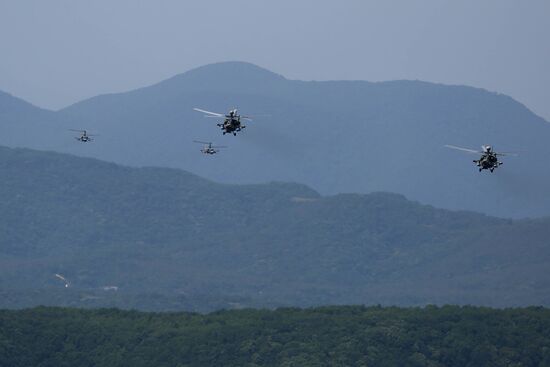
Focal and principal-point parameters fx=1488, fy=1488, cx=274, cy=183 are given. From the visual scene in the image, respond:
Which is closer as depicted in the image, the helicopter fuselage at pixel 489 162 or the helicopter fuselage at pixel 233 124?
the helicopter fuselage at pixel 489 162

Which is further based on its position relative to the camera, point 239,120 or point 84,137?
point 84,137

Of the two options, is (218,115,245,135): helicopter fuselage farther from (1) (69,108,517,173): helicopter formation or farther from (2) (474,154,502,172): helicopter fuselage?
(2) (474,154,502,172): helicopter fuselage

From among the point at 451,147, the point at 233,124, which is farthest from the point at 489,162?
the point at 233,124

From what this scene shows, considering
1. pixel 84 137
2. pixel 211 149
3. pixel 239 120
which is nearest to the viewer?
pixel 239 120

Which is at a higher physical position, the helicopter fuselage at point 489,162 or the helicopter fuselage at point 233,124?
the helicopter fuselage at point 233,124

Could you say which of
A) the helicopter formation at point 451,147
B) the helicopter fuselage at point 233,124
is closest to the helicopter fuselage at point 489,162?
the helicopter formation at point 451,147

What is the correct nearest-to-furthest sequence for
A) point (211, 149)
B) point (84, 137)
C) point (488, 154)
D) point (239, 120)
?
point (488, 154), point (239, 120), point (211, 149), point (84, 137)

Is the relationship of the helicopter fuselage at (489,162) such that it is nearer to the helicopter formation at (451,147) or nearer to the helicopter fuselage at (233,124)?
the helicopter formation at (451,147)

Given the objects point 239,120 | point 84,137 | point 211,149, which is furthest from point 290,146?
point 84,137

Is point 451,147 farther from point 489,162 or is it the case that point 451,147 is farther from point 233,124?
point 233,124

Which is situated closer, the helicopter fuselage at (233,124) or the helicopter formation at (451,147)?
the helicopter formation at (451,147)

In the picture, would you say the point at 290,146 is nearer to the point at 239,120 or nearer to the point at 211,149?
the point at 211,149
